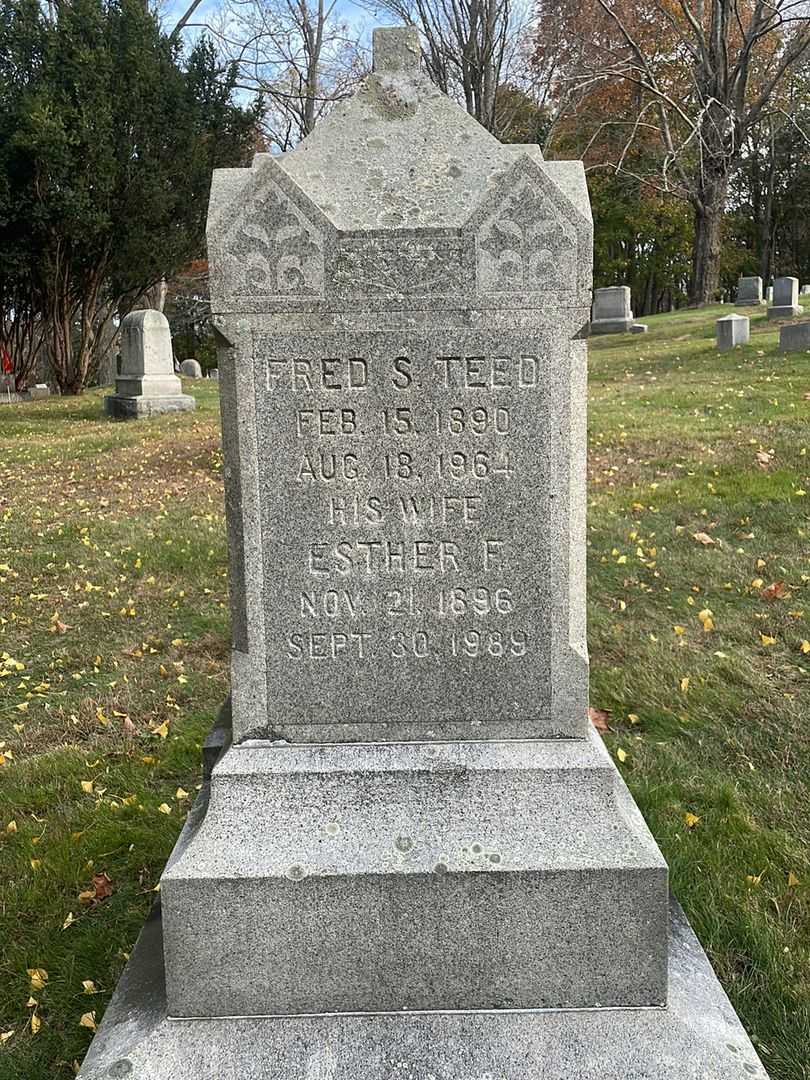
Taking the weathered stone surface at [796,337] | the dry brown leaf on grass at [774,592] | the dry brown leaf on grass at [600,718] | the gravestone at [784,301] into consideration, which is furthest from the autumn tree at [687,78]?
the dry brown leaf on grass at [600,718]

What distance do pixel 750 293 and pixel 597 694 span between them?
77.4ft

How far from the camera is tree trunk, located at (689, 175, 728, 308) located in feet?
83.1

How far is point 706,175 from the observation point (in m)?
25.1

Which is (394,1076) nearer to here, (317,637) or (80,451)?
(317,637)

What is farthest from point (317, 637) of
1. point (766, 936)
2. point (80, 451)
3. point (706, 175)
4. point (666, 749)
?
point (706, 175)

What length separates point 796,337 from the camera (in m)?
14.1

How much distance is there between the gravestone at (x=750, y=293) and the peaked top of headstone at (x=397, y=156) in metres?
24.6

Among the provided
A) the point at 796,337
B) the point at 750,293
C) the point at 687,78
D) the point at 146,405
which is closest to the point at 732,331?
the point at 796,337

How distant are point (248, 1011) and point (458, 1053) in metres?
0.53

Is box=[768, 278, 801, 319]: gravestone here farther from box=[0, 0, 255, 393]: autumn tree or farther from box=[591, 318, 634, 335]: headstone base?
box=[0, 0, 255, 393]: autumn tree

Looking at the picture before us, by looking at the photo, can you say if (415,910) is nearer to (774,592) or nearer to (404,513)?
(404,513)

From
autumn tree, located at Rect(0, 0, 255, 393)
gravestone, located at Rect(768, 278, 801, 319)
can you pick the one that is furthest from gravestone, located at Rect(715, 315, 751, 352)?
autumn tree, located at Rect(0, 0, 255, 393)

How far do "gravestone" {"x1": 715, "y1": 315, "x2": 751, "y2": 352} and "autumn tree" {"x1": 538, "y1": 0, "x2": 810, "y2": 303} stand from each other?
692cm

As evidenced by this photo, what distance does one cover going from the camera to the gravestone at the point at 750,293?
2483 centimetres
